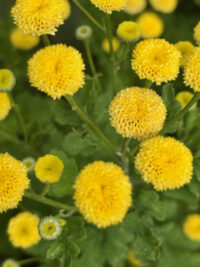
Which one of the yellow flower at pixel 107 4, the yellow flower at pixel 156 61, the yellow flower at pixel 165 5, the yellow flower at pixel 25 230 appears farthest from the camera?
the yellow flower at pixel 165 5

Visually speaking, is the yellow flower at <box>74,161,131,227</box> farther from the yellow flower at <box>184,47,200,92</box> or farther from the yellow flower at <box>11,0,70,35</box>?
the yellow flower at <box>11,0,70,35</box>

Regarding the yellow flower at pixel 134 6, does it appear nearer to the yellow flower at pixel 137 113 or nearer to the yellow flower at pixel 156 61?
the yellow flower at pixel 156 61

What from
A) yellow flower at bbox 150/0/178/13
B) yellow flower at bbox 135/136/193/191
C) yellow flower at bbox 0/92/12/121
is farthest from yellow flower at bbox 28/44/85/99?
yellow flower at bbox 150/0/178/13

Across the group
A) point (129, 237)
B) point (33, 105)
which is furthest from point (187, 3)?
point (129, 237)

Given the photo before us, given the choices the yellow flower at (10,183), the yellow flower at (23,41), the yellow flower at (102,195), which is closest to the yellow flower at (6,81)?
the yellow flower at (10,183)

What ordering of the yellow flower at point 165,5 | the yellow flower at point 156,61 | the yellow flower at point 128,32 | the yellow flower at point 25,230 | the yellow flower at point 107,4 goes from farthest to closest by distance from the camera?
the yellow flower at point 165,5
the yellow flower at point 25,230
the yellow flower at point 128,32
the yellow flower at point 107,4
the yellow flower at point 156,61

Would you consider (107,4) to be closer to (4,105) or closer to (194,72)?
(194,72)

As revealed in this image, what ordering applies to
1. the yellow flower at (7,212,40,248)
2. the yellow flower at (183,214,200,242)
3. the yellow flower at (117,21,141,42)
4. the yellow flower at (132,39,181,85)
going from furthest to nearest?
the yellow flower at (183,214,200,242) < the yellow flower at (7,212,40,248) < the yellow flower at (117,21,141,42) < the yellow flower at (132,39,181,85)

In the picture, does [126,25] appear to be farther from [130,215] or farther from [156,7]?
[156,7]
